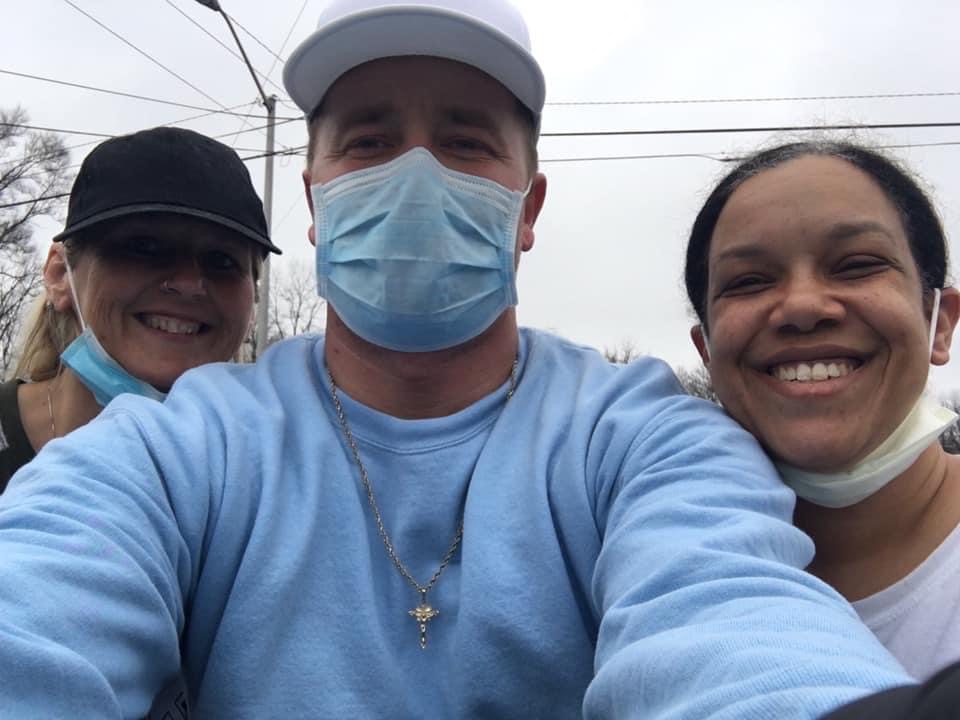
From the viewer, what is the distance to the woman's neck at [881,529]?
1757mm

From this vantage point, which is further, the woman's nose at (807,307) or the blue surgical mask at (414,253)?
the blue surgical mask at (414,253)

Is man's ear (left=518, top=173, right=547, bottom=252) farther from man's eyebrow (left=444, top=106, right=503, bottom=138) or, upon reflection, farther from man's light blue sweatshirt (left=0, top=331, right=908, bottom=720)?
man's light blue sweatshirt (left=0, top=331, right=908, bottom=720)

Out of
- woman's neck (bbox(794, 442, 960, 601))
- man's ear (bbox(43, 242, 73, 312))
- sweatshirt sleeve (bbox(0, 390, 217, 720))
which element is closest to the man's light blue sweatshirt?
sweatshirt sleeve (bbox(0, 390, 217, 720))

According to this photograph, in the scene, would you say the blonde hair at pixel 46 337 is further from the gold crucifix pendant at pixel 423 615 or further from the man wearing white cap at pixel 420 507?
the gold crucifix pendant at pixel 423 615

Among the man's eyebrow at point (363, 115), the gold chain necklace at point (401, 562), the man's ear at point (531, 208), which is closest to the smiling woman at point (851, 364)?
the man's ear at point (531, 208)

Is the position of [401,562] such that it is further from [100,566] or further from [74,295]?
[74,295]

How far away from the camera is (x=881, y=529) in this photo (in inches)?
71.2

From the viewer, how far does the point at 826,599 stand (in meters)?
1.18

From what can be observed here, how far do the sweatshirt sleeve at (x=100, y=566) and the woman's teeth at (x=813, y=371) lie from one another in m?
1.18

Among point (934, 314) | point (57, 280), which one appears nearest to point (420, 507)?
point (934, 314)

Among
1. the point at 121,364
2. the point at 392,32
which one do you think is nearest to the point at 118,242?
the point at 121,364

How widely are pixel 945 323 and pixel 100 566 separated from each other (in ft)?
6.03

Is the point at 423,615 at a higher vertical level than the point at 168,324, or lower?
lower

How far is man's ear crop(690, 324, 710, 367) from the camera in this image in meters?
2.00
